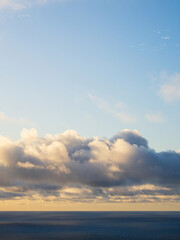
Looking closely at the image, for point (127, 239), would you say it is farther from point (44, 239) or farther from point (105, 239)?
point (44, 239)

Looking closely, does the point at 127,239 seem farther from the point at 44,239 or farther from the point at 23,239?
the point at 23,239

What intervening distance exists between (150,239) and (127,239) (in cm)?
1258

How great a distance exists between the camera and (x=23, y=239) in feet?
439

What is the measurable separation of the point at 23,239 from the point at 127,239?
181ft

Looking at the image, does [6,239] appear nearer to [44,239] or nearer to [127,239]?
[44,239]

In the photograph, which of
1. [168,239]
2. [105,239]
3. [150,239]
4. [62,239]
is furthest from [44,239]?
[168,239]

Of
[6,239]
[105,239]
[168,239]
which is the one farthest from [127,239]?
[6,239]

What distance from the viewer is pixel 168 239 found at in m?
135

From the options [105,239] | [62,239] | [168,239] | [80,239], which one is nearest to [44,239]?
[62,239]

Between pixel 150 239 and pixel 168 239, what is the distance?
939 cm

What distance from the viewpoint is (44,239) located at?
133125mm

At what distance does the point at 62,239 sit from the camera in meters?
134

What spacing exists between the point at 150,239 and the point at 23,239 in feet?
223

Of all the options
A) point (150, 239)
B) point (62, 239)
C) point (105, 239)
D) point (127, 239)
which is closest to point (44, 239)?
point (62, 239)
